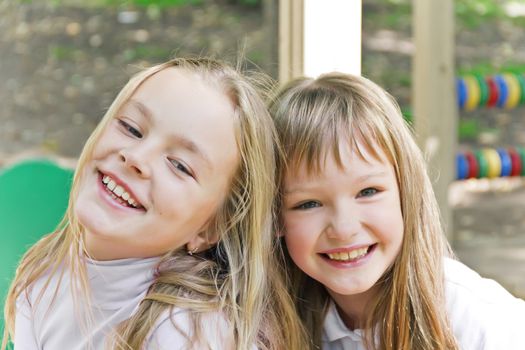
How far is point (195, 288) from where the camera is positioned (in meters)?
1.33

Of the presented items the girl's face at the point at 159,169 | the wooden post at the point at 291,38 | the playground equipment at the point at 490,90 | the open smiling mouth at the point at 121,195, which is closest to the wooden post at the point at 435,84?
the playground equipment at the point at 490,90

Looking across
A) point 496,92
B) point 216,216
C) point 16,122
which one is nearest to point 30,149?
point 16,122

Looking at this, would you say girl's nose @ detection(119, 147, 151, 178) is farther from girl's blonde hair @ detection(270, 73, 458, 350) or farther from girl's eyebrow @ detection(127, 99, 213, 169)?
girl's blonde hair @ detection(270, 73, 458, 350)

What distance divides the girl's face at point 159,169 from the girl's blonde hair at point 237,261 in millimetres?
25

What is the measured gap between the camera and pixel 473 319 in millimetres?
1395

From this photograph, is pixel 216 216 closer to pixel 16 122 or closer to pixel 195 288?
pixel 195 288

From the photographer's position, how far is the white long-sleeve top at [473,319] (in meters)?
1.38

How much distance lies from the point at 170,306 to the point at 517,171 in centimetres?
209

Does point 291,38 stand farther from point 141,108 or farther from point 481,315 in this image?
point 481,315

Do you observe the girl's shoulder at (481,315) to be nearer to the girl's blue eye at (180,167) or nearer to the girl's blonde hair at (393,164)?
the girl's blonde hair at (393,164)

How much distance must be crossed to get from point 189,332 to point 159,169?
24 centimetres

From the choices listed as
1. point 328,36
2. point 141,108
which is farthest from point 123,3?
point 141,108

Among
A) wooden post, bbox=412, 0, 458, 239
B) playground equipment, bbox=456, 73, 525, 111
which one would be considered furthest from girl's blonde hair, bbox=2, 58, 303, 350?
playground equipment, bbox=456, 73, 525, 111

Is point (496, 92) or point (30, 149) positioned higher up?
point (496, 92)
